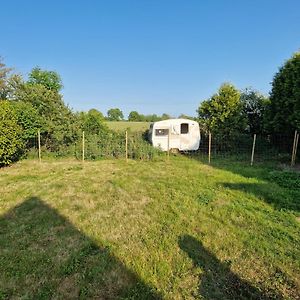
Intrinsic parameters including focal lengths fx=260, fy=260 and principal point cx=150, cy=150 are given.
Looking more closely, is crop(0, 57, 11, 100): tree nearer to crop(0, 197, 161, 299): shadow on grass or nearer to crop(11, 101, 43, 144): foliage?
crop(11, 101, 43, 144): foliage

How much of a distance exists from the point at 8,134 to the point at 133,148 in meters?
4.98

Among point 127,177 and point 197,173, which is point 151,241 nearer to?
point 127,177

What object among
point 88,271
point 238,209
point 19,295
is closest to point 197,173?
point 238,209

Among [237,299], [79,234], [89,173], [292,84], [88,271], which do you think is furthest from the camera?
[292,84]

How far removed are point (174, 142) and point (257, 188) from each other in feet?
24.4

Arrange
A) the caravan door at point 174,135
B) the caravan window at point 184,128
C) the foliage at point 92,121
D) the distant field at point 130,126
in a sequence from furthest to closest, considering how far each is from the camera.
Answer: the distant field at point 130,126, the foliage at point 92,121, the caravan window at point 184,128, the caravan door at point 174,135

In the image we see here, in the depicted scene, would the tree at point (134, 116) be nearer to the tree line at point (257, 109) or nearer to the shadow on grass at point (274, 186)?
the tree line at point (257, 109)

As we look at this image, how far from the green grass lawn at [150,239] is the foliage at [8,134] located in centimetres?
282

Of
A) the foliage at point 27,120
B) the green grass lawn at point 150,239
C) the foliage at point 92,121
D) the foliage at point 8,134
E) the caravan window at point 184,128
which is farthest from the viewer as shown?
the foliage at point 92,121

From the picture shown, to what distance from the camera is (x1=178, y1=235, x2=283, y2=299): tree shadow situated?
2.85m

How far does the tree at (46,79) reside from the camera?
56.0ft

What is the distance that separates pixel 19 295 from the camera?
9.30ft

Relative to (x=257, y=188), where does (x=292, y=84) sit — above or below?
above

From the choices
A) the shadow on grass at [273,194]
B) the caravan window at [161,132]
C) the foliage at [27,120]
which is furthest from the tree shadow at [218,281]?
the caravan window at [161,132]
